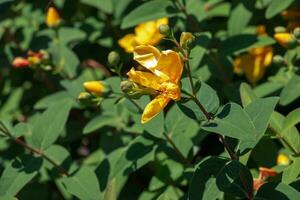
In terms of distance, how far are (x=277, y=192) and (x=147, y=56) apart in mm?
436

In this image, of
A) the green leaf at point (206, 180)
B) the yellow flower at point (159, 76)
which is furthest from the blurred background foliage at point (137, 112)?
the yellow flower at point (159, 76)

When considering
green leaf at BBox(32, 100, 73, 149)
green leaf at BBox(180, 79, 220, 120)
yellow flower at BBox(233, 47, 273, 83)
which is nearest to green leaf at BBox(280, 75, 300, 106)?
yellow flower at BBox(233, 47, 273, 83)

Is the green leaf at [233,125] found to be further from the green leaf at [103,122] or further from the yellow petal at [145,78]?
the green leaf at [103,122]

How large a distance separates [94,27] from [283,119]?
1069mm

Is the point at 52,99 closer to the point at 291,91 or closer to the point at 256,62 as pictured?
the point at 256,62

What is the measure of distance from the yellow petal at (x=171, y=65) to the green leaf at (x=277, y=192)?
36cm

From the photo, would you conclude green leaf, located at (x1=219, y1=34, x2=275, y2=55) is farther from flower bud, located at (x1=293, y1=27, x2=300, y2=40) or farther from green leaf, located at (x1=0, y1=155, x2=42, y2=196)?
green leaf, located at (x1=0, y1=155, x2=42, y2=196)

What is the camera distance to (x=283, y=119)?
1.57 metres

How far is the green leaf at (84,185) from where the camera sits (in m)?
1.58

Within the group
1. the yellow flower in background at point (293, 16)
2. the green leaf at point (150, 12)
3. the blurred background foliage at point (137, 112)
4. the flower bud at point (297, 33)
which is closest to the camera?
the blurred background foliage at point (137, 112)

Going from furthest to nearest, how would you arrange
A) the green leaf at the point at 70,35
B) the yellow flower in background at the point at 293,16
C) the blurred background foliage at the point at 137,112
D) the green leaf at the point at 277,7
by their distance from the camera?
the green leaf at the point at 70,35, the yellow flower in background at the point at 293,16, the green leaf at the point at 277,7, the blurred background foliage at the point at 137,112

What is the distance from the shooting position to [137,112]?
1663mm

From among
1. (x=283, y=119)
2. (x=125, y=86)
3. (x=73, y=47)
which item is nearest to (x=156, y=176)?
(x=283, y=119)

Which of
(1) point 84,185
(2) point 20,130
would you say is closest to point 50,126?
(2) point 20,130
